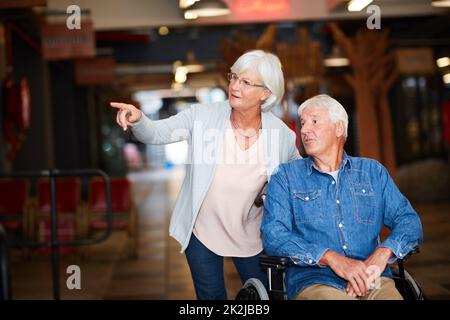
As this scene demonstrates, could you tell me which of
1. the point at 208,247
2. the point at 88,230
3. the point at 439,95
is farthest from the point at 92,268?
the point at 439,95

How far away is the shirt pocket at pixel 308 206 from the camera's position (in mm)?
2580

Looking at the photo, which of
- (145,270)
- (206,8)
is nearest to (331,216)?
(206,8)

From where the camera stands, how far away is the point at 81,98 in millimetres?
15039

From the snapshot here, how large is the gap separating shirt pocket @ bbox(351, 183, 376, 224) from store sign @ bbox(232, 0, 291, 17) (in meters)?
2.76

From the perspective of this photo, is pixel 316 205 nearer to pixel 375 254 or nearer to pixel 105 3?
pixel 375 254

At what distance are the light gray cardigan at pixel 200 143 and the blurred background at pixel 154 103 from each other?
0.18m

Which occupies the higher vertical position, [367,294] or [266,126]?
[266,126]

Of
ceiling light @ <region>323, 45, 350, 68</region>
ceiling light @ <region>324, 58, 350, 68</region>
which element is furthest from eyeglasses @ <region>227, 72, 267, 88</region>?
ceiling light @ <region>324, 58, 350, 68</region>

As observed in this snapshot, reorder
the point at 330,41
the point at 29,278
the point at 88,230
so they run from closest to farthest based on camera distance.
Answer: the point at 29,278 < the point at 88,230 < the point at 330,41

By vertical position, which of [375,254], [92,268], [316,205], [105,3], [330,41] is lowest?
[92,268]

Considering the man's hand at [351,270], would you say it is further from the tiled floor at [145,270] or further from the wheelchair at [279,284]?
the tiled floor at [145,270]

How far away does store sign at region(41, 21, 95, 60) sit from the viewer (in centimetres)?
625

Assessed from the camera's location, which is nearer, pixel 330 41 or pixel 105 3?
pixel 105 3
